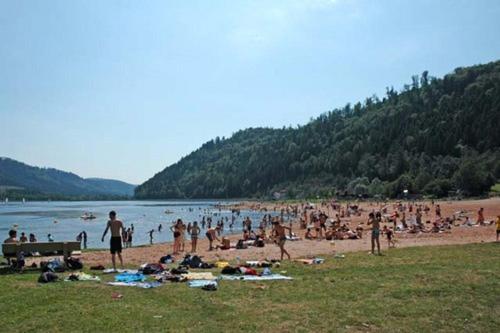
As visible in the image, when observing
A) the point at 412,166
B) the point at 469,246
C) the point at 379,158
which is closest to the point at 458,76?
the point at 379,158

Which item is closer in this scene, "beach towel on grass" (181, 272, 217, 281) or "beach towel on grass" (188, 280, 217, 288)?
"beach towel on grass" (188, 280, 217, 288)

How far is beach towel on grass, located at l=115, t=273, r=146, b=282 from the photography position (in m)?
13.2

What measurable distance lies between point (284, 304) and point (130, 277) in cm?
509

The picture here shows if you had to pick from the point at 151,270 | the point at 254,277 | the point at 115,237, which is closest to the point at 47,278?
the point at 151,270

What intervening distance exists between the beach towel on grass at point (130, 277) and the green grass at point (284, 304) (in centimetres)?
101

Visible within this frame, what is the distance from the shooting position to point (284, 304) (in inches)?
404

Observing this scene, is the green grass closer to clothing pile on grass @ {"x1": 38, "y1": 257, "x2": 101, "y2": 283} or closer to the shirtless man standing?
clothing pile on grass @ {"x1": 38, "y1": 257, "x2": 101, "y2": 283}

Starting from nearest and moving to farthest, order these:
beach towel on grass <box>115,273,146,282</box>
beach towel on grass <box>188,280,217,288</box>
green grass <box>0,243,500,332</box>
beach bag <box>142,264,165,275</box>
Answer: green grass <box>0,243,500,332</box>, beach towel on grass <box>188,280,217,288</box>, beach towel on grass <box>115,273,146,282</box>, beach bag <box>142,264,165,275</box>

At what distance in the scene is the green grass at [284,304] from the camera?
8656 millimetres

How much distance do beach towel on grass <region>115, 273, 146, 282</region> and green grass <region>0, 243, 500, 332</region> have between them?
1.01 m

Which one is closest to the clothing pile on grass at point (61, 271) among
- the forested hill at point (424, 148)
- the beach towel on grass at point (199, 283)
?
the beach towel on grass at point (199, 283)

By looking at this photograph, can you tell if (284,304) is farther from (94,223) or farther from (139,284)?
(94,223)

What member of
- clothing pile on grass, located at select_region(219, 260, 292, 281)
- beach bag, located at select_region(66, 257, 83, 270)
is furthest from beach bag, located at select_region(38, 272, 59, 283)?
clothing pile on grass, located at select_region(219, 260, 292, 281)

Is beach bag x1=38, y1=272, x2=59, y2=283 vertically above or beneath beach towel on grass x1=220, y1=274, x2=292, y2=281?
above
